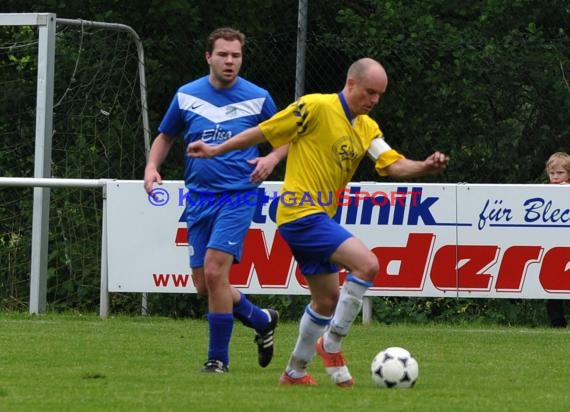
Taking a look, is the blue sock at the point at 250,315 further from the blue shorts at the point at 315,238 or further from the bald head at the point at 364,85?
the bald head at the point at 364,85

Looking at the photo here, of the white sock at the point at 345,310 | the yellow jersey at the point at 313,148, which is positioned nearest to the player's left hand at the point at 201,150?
the yellow jersey at the point at 313,148

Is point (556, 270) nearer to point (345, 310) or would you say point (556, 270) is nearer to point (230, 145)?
point (345, 310)

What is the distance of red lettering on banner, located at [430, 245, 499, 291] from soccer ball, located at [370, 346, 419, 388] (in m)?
4.83

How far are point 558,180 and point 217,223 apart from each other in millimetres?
4991

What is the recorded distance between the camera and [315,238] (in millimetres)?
7875

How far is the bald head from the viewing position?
7.85m

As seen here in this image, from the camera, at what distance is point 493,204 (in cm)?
1266

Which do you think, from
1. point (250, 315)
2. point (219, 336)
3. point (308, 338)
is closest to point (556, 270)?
point (250, 315)

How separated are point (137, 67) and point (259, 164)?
7578mm

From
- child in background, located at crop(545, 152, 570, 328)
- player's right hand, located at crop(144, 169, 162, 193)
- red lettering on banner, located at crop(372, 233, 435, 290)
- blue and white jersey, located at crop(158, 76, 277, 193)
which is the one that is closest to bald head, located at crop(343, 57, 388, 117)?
blue and white jersey, located at crop(158, 76, 277, 193)

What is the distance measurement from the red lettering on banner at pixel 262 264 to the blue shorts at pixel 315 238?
492 centimetres

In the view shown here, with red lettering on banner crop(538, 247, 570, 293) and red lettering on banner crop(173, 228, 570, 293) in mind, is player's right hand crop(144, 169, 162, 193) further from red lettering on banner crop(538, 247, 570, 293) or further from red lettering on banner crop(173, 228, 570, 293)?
red lettering on banner crop(538, 247, 570, 293)

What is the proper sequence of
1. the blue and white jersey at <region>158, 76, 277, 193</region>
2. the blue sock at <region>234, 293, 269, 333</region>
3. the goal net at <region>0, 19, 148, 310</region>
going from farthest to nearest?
the goal net at <region>0, 19, 148, 310</region> < the blue sock at <region>234, 293, 269, 333</region> < the blue and white jersey at <region>158, 76, 277, 193</region>

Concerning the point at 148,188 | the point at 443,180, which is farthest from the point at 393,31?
the point at 148,188
